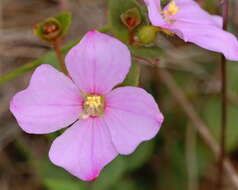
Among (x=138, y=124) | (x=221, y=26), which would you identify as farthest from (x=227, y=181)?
(x=138, y=124)

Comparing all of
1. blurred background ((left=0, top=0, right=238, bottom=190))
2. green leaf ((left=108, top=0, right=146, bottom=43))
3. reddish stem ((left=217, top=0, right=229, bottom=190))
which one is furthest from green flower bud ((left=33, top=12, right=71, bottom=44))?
blurred background ((left=0, top=0, right=238, bottom=190))

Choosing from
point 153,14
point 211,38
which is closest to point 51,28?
point 153,14

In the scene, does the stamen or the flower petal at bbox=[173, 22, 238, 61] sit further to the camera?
the stamen

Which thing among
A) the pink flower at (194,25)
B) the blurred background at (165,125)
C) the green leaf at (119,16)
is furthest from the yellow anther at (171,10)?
the blurred background at (165,125)

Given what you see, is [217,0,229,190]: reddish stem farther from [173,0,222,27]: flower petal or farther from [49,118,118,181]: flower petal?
[49,118,118,181]: flower petal

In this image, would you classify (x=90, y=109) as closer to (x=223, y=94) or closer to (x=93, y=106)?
(x=93, y=106)

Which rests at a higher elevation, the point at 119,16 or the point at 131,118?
the point at 119,16
